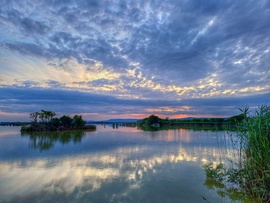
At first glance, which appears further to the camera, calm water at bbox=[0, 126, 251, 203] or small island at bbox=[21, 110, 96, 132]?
small island at bbox=[21, 110, 96, 132]

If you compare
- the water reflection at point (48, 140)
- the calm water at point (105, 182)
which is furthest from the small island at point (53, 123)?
the calm water at point (105, 182)

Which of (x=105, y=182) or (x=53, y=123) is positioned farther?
(x=53, y=123)

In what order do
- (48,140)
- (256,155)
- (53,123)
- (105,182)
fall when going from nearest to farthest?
(256,155) < (105,182) < (48,140) < (53,123)

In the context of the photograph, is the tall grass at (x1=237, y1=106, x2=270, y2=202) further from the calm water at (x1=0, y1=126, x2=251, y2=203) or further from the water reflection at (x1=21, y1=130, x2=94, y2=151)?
the water reflection at (x1=21, y1=130, x2=94, y2=151)

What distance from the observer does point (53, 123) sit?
125 ft

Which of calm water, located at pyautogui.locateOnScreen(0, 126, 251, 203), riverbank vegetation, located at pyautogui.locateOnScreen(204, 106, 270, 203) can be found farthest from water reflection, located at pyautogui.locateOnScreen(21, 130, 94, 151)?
riverbank vegetation, located at pyautogui.locateOnScreen(204, 106, 270, 203)

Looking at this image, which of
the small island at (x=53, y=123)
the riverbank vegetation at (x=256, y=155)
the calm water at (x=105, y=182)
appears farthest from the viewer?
the small island at (x=53, y=123)

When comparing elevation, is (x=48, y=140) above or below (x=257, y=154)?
below

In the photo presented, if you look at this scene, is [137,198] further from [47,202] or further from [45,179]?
[45,179]

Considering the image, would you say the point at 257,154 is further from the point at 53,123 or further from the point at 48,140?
the point at 53,123

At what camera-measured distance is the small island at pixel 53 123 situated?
1365 inches

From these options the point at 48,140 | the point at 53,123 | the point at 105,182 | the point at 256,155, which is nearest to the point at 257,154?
the point at 256,155

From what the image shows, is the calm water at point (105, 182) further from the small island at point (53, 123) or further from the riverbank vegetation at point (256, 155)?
the small island at point (53, 123)

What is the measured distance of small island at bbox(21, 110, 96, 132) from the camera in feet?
114
